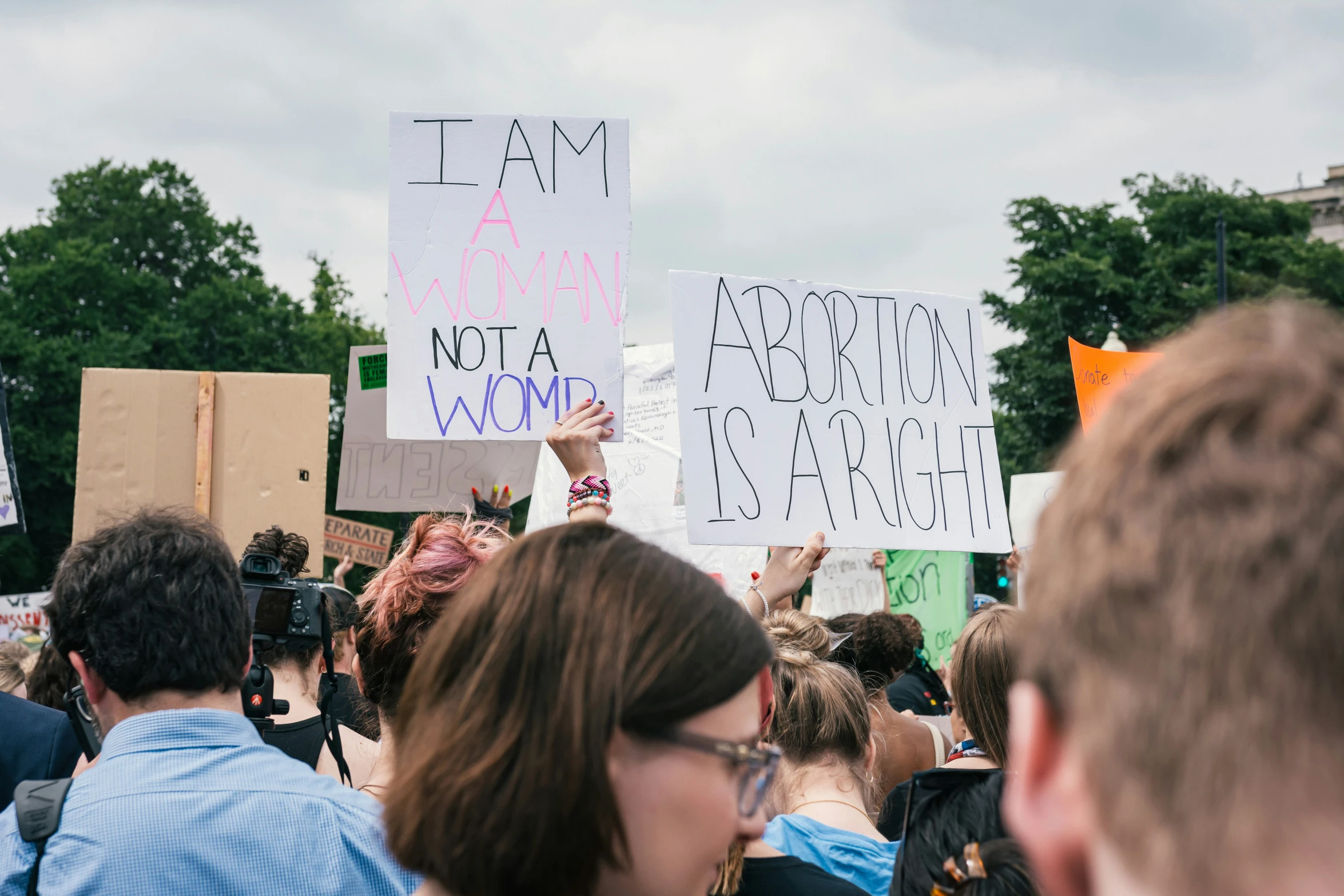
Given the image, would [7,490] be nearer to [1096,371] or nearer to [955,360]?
[955,360]

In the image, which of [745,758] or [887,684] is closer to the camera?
[745,758]

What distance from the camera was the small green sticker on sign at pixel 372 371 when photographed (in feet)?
18.3

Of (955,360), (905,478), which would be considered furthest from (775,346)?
(955,360)

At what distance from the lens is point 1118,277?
109 feet

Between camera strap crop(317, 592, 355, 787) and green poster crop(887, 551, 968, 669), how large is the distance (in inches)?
252

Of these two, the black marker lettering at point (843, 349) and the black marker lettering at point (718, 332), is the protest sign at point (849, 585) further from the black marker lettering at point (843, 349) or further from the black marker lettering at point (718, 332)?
the black marker lettering at point (718, 332)

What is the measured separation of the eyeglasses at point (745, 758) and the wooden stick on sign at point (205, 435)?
4224 mm

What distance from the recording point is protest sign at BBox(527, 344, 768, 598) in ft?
21.7

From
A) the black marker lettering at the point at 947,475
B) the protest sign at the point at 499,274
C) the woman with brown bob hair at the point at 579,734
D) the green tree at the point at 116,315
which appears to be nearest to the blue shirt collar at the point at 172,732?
the woman with brown bob hair at the point at 579,734

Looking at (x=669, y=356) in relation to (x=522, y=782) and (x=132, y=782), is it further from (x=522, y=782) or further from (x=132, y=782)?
(x=522, y=782)

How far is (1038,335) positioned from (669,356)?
95.8 feet

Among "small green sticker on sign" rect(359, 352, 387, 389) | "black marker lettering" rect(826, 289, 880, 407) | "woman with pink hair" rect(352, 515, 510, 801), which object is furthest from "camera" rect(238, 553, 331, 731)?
"small green sticker on sign" rect(359, 352, 387, 389)

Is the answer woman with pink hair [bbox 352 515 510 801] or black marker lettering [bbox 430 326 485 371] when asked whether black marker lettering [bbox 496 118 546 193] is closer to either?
black marker lettering [bbox 430 326 485 371]

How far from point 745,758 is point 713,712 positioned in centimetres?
7
